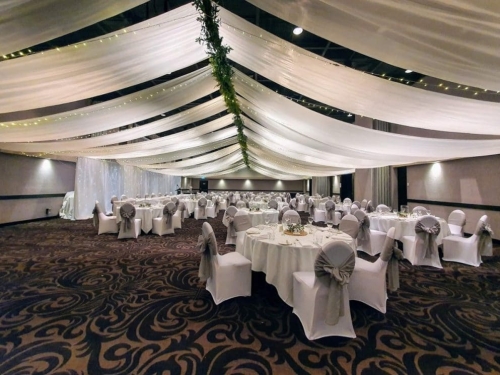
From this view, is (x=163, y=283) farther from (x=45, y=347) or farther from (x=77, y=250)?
(x=77, y=250)

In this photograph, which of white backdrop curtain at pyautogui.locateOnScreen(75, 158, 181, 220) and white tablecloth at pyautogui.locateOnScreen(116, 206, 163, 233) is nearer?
white tablecloth at pyautogui.locateOnScreen(116, 206, 163, 233)

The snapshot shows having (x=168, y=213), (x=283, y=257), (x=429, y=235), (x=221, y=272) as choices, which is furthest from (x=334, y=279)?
(x=168, y=213)

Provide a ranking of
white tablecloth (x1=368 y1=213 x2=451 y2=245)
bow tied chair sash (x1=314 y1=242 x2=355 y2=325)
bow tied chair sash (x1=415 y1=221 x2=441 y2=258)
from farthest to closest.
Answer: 1. white tablecloth (x1=368 y1=213 x2=451 y2=245)
2. bow tied chair sash (x1=415 y1=221 x2=441 y2=258)
3. bow tied chair sash (x1=314 y1=242 x2=355 y2=325)

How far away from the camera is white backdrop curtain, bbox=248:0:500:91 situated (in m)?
1.60

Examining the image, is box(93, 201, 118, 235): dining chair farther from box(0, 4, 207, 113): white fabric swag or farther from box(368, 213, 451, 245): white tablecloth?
box(368, 213, 451, 245): white tablecloth

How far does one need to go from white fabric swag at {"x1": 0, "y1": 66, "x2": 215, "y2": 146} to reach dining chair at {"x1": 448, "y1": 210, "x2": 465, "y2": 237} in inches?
248

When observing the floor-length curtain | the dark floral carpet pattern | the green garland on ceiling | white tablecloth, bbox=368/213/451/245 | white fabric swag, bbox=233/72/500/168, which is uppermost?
the green garland on ceiling

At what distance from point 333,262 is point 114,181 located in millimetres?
12889

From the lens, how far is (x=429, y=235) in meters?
4.29

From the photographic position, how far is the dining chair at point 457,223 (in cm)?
541

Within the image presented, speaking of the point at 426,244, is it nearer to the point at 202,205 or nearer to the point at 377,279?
the point at 377,279

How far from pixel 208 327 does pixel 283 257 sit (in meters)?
1.11

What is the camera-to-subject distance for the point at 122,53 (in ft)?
9.78

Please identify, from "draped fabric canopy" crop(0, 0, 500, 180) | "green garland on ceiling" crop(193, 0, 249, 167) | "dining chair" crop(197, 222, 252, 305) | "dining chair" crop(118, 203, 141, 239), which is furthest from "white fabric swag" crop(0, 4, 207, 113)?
"dining chair" crop(118, 203, 141, 239)
